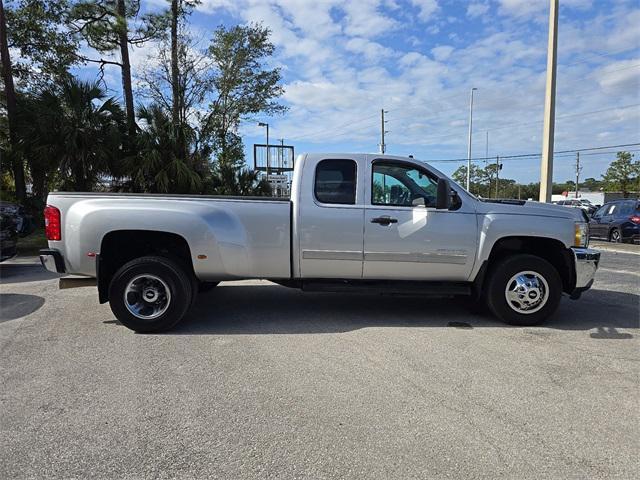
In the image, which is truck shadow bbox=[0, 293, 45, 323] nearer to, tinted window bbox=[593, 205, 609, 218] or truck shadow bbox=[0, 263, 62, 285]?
truck shadow bbox=[0, 263, 62, 285]

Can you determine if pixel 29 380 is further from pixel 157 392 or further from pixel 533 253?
pixel 533 253

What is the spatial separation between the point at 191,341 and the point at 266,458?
241 centimetres

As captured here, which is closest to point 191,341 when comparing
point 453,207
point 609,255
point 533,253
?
point 453,207

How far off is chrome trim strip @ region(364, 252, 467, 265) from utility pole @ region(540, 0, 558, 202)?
42.4 ft

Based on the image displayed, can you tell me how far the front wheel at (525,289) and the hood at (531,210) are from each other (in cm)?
52

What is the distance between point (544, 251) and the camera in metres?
5.81

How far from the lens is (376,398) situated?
12.1 ft

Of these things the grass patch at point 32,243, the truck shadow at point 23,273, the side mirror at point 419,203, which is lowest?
the truck shadow at point 23,273

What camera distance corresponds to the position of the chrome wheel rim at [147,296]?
17.4ft

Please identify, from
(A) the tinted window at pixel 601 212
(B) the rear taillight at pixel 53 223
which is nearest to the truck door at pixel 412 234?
(B) the rear taillight at pixel 53 223

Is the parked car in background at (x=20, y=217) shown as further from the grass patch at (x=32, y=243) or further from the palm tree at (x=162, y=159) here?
the palm tree at (x=162, y=159)

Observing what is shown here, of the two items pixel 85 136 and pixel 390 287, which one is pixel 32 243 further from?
pixel 390 287

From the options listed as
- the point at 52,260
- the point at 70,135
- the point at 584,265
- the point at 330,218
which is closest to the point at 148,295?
the point at 52,260

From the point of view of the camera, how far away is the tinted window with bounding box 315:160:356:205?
5547mm
